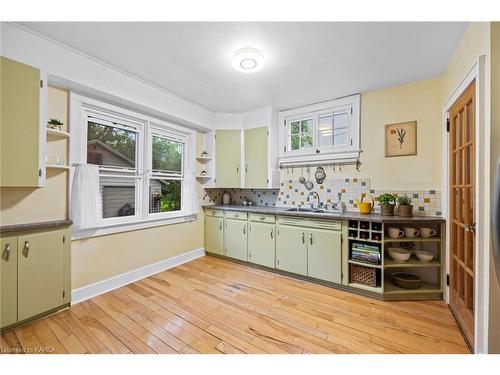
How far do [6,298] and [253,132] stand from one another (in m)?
3.26

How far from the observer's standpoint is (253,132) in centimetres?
357

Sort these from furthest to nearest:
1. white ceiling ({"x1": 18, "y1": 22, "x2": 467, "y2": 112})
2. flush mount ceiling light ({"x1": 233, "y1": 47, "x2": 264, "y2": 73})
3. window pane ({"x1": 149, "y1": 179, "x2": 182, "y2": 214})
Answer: window pane ({"x1": 149, "y1": 179, "x2": 182, "y2": 214})
flush mount ceiling light ({"x1": 233, "y1": 47, "x2": 264, "y2": 73})
white ceiling ({"x1": 18, "y1": 22, "x2": 467, "y2": 112})

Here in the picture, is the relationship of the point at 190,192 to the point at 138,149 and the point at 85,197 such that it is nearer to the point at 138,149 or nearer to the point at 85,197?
the point at 138,149

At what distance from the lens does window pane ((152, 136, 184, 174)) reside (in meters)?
3.09

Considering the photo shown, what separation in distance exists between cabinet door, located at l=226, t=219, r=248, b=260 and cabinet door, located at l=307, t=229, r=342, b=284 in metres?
1.00

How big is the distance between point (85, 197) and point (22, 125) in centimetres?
79

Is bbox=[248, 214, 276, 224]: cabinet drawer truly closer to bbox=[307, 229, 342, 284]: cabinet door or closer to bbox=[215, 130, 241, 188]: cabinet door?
bbox=[307, 229, 342, 284]: cabinet door

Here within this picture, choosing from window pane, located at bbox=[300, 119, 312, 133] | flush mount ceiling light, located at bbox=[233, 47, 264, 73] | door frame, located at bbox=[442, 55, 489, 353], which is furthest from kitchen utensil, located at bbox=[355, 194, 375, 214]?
flush mount ceiling light, located at bbox=[233, 47, 264, 73]

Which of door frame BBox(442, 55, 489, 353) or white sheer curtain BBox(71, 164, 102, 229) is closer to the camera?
door frame BBox(442, 55, 489, 353)

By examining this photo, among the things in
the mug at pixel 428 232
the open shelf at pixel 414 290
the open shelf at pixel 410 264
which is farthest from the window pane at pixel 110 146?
the mug at pixel 428 232

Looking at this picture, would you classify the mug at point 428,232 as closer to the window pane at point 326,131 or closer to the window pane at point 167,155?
the window pane at point 326,131

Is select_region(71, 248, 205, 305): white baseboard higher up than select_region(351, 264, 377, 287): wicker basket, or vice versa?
select_region(351, 264, 377, 287): wicker basket

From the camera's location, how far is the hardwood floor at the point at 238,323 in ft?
5.16
